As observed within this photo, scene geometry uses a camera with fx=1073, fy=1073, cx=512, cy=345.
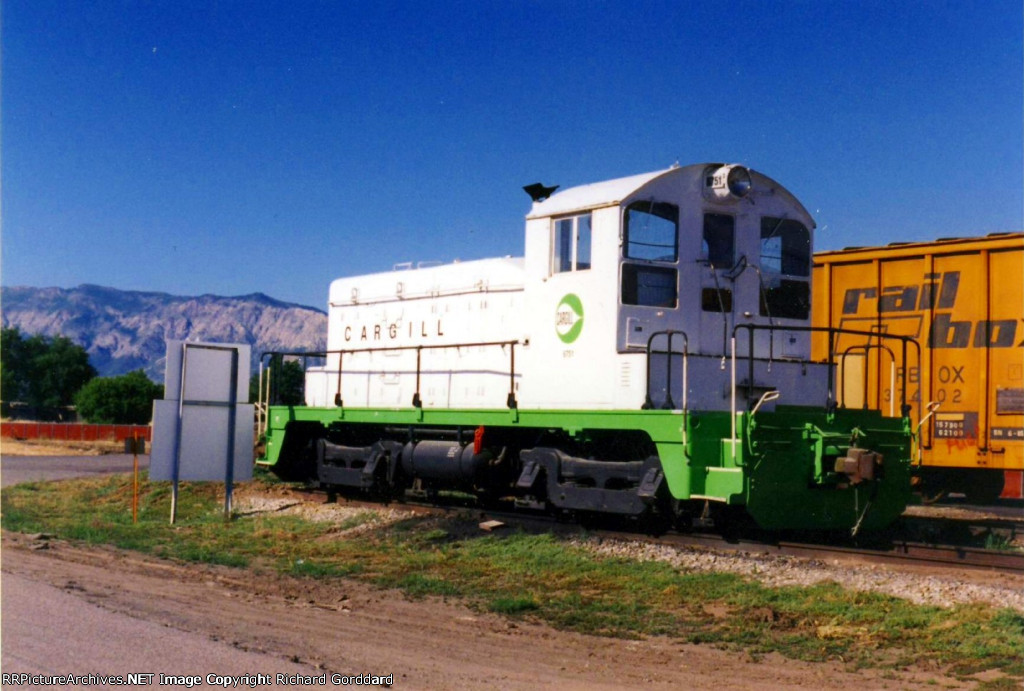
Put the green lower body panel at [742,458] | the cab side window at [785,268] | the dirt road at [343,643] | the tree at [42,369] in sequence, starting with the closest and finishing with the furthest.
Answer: the dirt road at [343,643], the green lower body panel at [742,458], the cab side window at [785,268], the tree at [42,369]

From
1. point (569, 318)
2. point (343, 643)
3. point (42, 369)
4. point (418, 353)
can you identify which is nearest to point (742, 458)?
point (569, 318)

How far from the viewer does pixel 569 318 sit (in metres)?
12.5

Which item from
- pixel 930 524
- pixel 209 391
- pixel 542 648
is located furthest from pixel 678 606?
pixel 209 391

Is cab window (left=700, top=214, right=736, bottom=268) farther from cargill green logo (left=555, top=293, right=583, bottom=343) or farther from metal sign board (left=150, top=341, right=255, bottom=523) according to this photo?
metal sign board (left=150, top=341, right=255, bottom=523)

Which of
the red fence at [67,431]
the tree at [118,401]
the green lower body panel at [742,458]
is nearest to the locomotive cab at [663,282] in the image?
the green lower body panel at [742,458]

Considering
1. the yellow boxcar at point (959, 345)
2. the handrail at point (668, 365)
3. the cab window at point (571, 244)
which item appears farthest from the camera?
the yellow boxcar at point (959, 345)

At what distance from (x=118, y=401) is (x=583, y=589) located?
76.7m

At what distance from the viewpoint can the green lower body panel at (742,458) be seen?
10797 millimetres

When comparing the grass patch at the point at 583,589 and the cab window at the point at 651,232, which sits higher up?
the cab window at the point at 651,232

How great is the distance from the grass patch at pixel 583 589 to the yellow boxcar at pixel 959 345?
273 inches

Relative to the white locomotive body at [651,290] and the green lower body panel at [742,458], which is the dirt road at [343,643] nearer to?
the green lower body panel at [742,458]

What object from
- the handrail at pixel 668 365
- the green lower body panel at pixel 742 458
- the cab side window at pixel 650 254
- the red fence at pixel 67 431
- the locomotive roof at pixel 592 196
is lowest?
the red fence at pixel 67 431

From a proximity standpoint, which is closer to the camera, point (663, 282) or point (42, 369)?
point (663, 282)

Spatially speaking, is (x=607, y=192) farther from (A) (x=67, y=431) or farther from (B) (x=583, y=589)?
(A) (x=67, y=431)
